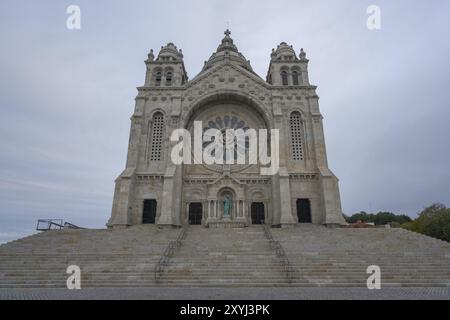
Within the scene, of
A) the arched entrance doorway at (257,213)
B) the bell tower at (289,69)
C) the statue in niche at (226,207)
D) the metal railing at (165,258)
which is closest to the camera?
the metal railing at (165,258)

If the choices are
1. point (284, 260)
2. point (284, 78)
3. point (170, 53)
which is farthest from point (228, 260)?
point (170, 53)

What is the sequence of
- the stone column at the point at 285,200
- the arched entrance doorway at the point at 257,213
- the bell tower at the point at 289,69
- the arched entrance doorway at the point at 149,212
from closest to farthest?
the stone column at the point at 285,200
the arched entrance doorway at the point at 149,212
the arched entrance doorway at the point at 257,213
the bell tower at the point at 289,69

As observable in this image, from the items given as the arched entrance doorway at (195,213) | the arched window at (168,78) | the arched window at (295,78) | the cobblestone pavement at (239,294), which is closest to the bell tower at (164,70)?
the arched window at (168,78)

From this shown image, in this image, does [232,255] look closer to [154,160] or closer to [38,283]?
[38,283]

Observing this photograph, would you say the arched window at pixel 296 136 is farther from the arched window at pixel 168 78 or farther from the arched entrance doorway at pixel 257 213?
the arched window at pixel 168 78

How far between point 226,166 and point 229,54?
20274 millimetres

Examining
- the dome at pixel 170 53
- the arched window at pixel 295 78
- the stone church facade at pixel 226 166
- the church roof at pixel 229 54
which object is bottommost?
the stone church facade at pixel 226 166

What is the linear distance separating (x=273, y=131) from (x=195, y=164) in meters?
9.00

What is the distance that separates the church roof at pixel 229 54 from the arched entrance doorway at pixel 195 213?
2204 cm

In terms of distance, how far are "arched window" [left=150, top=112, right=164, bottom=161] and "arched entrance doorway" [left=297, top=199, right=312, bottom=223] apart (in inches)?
587

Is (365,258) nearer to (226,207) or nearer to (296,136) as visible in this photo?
(226,207)

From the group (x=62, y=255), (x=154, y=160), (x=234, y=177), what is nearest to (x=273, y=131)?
(x=234, y=177)

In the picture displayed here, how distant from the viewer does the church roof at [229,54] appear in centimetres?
3812

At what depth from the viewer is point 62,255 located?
13.7m
